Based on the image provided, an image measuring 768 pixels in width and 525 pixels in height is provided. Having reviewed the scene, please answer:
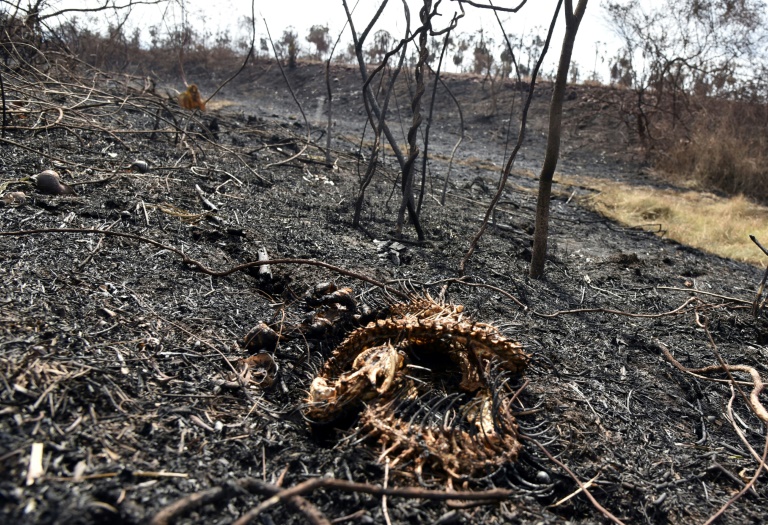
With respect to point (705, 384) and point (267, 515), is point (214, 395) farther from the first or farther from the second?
point (705, 384)

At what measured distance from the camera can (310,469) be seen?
55.0 inches

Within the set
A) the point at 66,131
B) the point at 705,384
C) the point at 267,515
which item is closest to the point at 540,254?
the point at 705,384

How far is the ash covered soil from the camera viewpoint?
1282mm

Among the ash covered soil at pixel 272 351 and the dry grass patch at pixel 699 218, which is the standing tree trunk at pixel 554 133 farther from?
the dry grass patch at pixel 699 218

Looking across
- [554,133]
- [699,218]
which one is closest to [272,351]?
[554,133]

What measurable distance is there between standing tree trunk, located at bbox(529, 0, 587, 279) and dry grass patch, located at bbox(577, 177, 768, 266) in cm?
296

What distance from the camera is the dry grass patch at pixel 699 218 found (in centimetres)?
538

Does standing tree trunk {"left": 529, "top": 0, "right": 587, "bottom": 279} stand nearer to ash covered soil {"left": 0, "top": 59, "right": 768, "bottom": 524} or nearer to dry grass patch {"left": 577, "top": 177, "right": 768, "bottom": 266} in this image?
ash covered soil {"left": 0, "top": 59, "right": 768, "bottom": 524}

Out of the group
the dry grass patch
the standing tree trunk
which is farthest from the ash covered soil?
the dry grass patch

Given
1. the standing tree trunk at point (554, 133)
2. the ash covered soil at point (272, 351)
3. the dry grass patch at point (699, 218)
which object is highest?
the standing tree trunk at point (554, 133)

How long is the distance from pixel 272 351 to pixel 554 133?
191 cm

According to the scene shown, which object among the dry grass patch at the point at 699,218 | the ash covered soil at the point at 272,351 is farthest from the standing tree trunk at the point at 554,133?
the dry grass patch at the point at 699,218

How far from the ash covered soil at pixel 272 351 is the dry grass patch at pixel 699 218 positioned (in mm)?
1044

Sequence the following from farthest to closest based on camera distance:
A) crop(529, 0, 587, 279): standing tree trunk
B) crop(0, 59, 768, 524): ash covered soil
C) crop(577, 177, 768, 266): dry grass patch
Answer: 1. crop(577, 177, 768, 266): dry grass patch
2. crop(529, 0, 587, 279): standing tree trunk
3. crop(0, 59, 768, 524): ash covered soil
